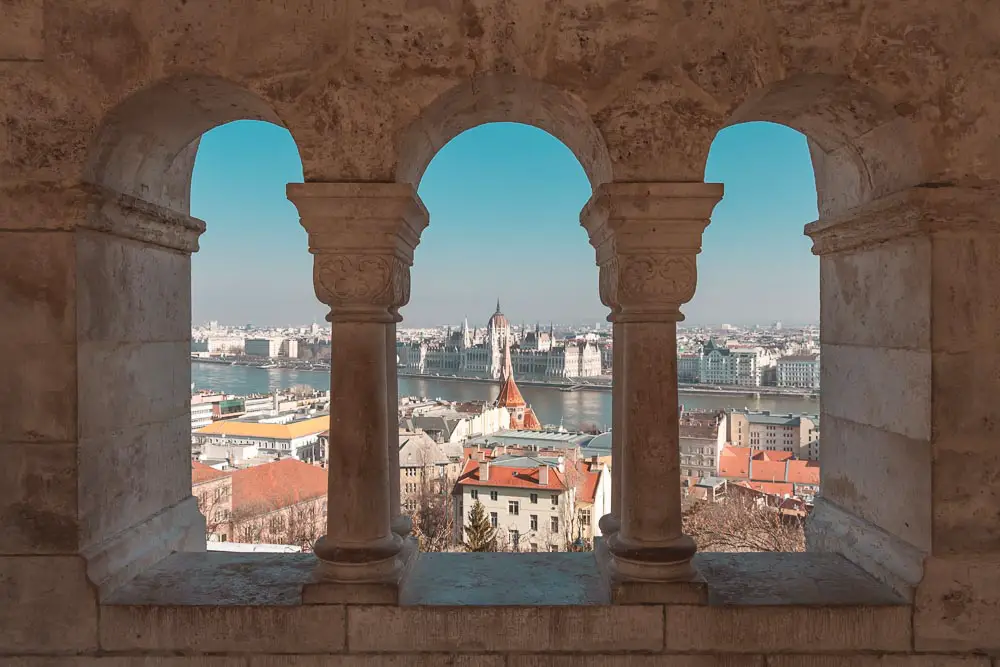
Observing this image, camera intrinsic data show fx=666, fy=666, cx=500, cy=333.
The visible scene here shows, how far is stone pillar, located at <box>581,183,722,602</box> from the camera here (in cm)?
306

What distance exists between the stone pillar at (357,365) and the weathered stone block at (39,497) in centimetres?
119

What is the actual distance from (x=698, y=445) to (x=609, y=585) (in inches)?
455

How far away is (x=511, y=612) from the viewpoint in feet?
10.2

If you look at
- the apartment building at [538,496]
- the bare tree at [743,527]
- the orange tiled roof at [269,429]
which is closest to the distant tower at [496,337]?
the orange tiled roof at [269,429]

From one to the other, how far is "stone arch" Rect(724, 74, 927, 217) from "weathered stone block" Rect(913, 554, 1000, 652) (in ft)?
5.90

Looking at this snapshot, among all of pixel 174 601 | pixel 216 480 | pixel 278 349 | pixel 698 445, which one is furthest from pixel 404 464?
pixel 278 349

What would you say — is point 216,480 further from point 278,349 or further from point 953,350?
point 278,349

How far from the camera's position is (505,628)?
122 inches

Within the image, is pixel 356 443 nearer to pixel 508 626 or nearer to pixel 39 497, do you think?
pixel 508 626

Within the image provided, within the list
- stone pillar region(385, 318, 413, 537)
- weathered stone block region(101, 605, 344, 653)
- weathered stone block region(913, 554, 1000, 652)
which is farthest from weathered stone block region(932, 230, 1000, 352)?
weathered stone block region(101, 605, 344, 653)

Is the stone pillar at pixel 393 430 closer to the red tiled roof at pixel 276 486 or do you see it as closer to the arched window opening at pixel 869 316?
the arched window opening at pixel 869 316

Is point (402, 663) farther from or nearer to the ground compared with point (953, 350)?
nearer to the ground

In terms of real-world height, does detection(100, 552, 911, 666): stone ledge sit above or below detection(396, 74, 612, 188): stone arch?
below

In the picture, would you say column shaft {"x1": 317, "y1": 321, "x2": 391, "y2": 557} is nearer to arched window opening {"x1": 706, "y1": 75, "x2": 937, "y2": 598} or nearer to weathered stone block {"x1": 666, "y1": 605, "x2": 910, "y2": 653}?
weathered stone block {"x1": 666, "y1": 605, "x2": 910, "y2": 653}
